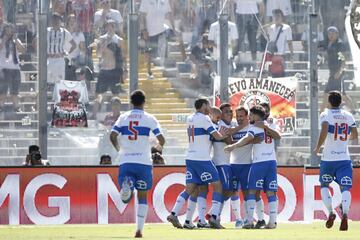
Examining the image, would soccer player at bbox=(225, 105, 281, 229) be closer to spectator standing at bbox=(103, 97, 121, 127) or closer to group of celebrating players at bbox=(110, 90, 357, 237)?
group of celebrating players at bbox=(110, 90, 357, 237)

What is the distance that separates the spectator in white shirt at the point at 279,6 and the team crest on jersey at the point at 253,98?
161 centimetres

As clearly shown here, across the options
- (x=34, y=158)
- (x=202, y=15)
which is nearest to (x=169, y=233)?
(x=34, y=158)

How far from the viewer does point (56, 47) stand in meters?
26.1

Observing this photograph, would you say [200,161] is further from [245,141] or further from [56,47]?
[56,47]

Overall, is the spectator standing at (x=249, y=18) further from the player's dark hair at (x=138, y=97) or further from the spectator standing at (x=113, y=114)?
the player's dark hair at (x=138, y=97)

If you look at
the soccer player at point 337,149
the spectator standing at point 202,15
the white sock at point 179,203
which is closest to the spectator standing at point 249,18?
the spectator standing at point 202,15

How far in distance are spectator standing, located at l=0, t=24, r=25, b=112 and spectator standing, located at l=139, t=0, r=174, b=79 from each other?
97.4 inches

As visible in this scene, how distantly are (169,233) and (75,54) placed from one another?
6.93 m

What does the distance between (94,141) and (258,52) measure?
372cm

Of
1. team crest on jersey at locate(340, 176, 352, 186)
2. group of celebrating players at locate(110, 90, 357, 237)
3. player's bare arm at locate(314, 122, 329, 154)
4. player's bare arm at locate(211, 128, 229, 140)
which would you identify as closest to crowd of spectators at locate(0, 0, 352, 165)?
group of celebrating players at locate(110, 90, 357, 237)

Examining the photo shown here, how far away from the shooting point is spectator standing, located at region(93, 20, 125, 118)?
25984mm

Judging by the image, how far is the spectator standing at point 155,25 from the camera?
26312 mm

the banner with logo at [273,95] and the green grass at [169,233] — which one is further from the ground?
the banner with logo at [273,95]

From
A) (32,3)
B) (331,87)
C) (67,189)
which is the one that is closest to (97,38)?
(32,3)
